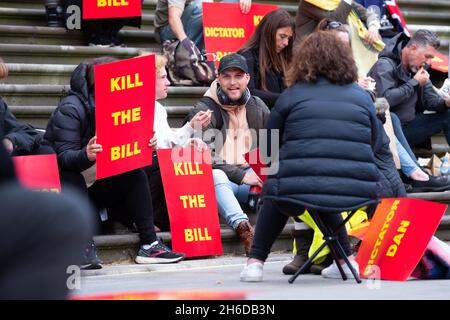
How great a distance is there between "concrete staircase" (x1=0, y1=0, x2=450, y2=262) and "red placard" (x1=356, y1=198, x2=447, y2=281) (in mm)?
1498

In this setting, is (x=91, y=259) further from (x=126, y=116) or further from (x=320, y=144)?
(x=320, y=144)

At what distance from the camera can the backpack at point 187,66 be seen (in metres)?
8.89

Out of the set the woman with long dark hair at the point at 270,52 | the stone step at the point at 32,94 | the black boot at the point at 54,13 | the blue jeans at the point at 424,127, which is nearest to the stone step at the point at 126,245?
the woman with long dark hair at the point at 270,52

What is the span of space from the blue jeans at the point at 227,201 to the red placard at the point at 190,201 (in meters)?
0.05

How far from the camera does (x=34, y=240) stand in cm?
154

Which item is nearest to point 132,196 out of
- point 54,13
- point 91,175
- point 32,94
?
point 91,175

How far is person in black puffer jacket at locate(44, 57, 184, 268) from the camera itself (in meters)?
→ 7.00

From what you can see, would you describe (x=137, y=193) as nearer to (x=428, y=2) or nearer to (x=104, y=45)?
(x=104, y=45)

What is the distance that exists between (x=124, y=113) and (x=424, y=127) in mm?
3375

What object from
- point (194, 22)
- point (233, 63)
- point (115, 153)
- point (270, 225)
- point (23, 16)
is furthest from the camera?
point (23, 16)
